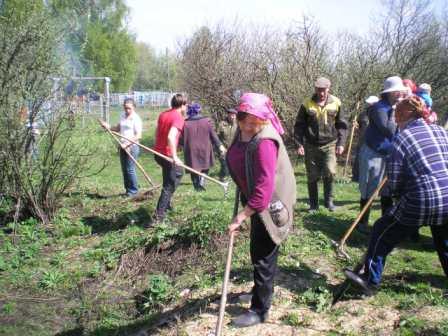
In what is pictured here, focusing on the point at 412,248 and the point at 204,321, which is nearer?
the point at 204,321

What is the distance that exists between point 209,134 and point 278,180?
5.45m

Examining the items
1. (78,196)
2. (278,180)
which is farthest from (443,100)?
(278,180)

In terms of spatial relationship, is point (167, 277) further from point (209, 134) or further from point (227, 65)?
point (227, 65)

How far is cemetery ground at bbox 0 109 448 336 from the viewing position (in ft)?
12.1

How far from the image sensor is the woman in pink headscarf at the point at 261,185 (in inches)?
121

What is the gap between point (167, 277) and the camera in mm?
4828

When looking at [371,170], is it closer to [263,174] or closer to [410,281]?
[410,281]

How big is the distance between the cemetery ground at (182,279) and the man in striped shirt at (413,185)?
16.6 inches

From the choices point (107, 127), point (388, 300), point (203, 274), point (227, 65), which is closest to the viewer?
point (388, 300)

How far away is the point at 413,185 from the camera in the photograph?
3512 millimetres

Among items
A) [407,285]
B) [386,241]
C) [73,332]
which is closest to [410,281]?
[407,285]

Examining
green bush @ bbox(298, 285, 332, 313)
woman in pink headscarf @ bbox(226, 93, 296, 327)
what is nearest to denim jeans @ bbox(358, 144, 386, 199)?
green bush @ bbox(298, 285, 332, 313)

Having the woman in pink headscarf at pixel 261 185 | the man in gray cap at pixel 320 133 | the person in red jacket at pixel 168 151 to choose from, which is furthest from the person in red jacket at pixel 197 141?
the woman in pink headscarf at pixel 261 185

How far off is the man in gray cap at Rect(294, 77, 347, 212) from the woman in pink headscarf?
2968mm
